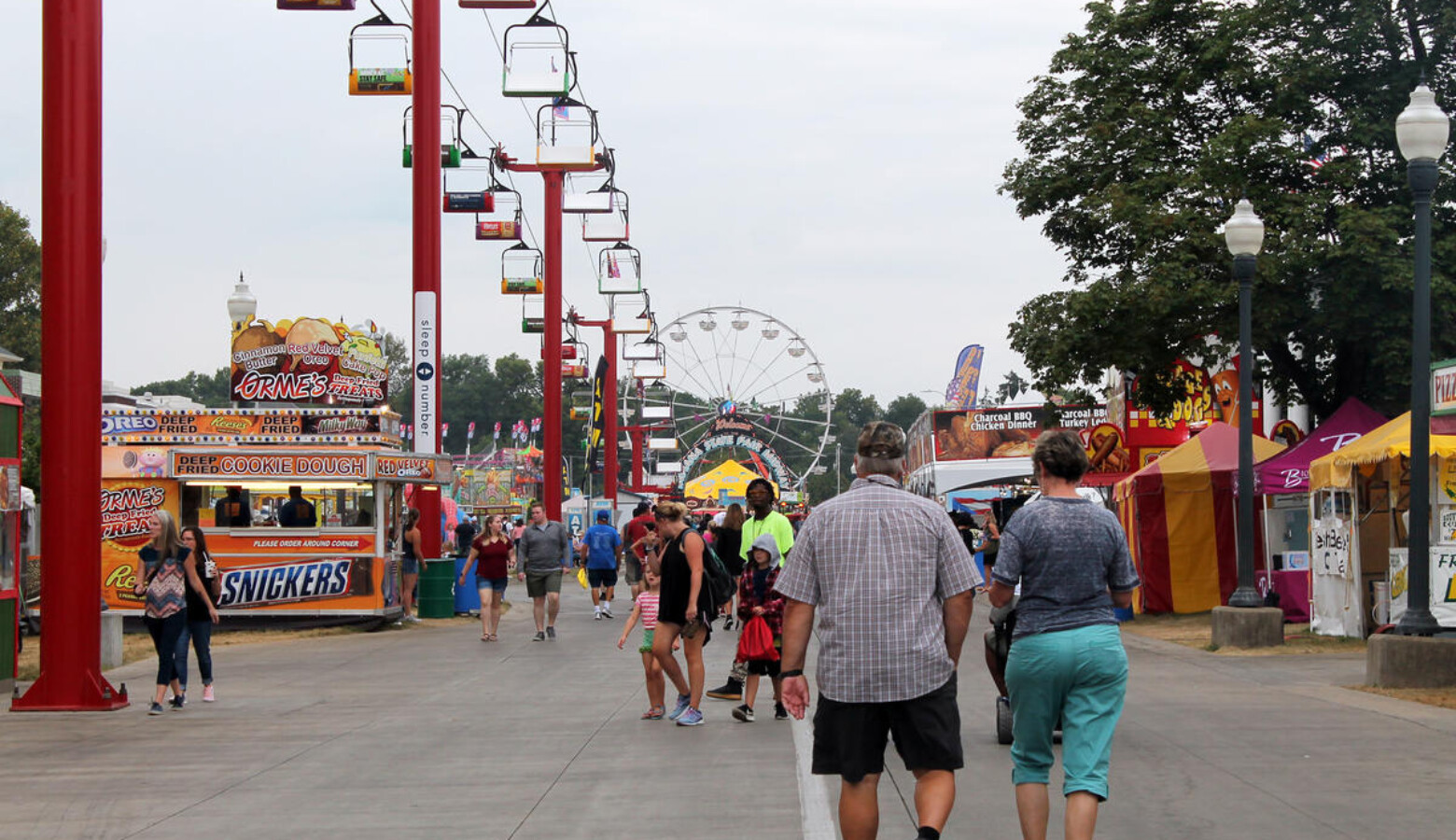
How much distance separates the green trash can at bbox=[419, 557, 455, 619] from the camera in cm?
2625

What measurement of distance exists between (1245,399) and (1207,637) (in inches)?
142

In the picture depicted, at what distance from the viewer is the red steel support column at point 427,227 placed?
86.6ft

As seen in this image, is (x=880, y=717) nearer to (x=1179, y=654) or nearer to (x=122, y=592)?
(x=1179, y=654)

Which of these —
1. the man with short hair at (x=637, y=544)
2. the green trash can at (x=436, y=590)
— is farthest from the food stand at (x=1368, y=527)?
the green trash can at (x=436, y=590)

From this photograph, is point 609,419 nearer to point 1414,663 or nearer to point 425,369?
point 425,369

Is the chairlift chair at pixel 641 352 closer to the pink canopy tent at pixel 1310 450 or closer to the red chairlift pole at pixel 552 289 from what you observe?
the red chairlift pole at pixel 552 289

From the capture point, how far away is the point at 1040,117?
28031mm

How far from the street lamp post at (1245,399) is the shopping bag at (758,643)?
9.10 meters

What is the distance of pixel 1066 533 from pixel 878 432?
2.74 feet

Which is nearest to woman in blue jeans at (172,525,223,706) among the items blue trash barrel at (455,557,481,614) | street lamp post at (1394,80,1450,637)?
street lamp post at (1394,80,1450,637)

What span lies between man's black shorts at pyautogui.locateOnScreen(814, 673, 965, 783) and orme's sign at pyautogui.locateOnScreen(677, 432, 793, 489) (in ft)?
215

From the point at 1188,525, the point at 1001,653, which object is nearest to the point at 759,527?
the point at 1001,653

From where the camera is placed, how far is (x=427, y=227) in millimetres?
26578

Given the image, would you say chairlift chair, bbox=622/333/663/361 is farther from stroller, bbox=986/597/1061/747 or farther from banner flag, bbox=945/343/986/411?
stroller, bbox=986/597/1061/747
